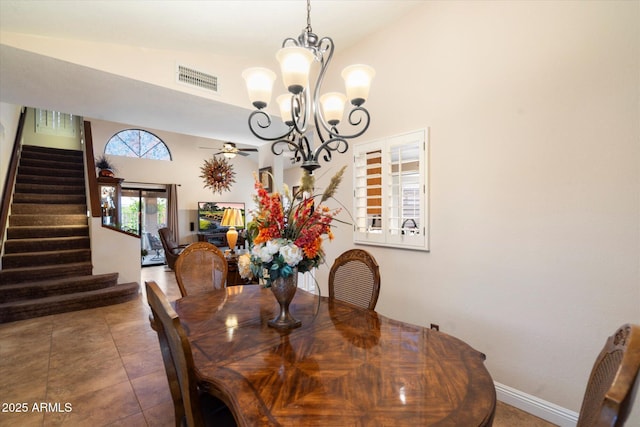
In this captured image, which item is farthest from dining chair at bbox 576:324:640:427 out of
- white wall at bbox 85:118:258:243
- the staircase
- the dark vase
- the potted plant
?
white wall at bbox 85:118:258:243

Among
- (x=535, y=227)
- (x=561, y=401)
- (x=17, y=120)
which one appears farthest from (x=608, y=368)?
(x=17, y=120)

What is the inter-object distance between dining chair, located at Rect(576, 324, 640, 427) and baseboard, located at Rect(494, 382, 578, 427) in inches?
56.4

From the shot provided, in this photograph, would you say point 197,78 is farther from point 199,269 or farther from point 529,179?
point 529,179

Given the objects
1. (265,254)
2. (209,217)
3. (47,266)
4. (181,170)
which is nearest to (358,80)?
(265,254)

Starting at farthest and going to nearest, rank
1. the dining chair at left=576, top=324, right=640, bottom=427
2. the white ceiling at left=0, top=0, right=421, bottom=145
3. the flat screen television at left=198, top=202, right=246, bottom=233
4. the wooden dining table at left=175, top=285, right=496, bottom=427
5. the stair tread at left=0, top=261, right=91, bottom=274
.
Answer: the flat screen television at left=198, top=202, right=246, bottom=233 → the stair tread at left=0, top=261, right=91, bottom=274 → the white ceiling at left=0, top=0, right=421, bottom=145 → the wooden dining table at left=175, top=285, right=496, bottom=427 → the dining chair at left=576, top=324, right=640, bottom=427

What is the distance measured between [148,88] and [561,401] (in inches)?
164

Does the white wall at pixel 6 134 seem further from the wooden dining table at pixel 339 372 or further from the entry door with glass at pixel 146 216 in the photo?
the wooden dining table at pixel 339 372

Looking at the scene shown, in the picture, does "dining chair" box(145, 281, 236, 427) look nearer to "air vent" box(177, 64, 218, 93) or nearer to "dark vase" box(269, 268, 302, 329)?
"dark vase" box(269, 268, 302, 329)

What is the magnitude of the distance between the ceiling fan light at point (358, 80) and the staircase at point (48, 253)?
458 cm

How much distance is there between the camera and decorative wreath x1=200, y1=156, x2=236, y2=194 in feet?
26.8

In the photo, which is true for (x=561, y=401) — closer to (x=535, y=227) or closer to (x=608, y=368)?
(x=535, y=227)

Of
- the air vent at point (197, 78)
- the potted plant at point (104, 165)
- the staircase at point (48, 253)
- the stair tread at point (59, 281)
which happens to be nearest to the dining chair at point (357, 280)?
the air vent at point (197, 78)

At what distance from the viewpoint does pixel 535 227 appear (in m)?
1.90

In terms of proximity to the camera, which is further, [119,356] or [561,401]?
[119,356]
